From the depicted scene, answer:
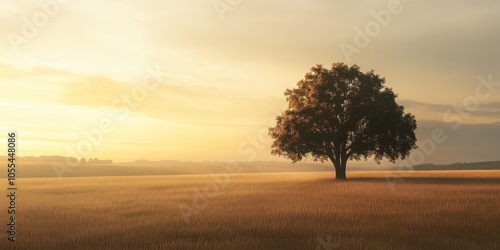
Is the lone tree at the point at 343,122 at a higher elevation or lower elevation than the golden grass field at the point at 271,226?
higher

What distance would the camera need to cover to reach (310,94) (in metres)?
50.8

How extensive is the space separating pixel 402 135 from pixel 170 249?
136 ft

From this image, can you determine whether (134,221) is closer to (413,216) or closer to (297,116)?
(413,216)

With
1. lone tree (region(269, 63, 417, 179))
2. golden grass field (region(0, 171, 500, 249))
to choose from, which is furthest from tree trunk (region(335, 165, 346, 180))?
golden grass field (region(0, 171, 500, 249))

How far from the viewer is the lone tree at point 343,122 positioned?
4959 centimetres

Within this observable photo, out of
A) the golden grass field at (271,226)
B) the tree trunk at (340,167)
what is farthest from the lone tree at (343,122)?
the golden grass field at (271,226)

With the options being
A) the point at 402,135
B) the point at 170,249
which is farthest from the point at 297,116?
the point at 170,249

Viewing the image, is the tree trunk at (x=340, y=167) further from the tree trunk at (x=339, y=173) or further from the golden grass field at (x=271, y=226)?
the golden grass field at (x=271, y=226)

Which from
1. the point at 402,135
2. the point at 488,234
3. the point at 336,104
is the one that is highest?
the point at 336,104

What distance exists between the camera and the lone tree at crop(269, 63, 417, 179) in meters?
49.6

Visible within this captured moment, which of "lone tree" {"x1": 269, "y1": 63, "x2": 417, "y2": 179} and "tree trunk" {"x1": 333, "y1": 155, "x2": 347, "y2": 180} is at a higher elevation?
"lone tree" {"x1": 269, "y1": 63, "x2": 417, "y2": 179}

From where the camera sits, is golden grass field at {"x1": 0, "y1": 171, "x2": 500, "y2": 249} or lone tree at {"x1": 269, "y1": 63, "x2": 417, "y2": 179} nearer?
golden grass field at {"x1": 0, "y1": 171, "x2": 500, "y2": 249}

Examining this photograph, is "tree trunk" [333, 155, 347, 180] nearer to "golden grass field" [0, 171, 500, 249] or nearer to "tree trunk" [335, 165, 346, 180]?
"tree trunk" [335, 165, 346, 180]

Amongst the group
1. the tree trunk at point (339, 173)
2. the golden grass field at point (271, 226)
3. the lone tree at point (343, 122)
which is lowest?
the golden grass field at point (271, 226)
